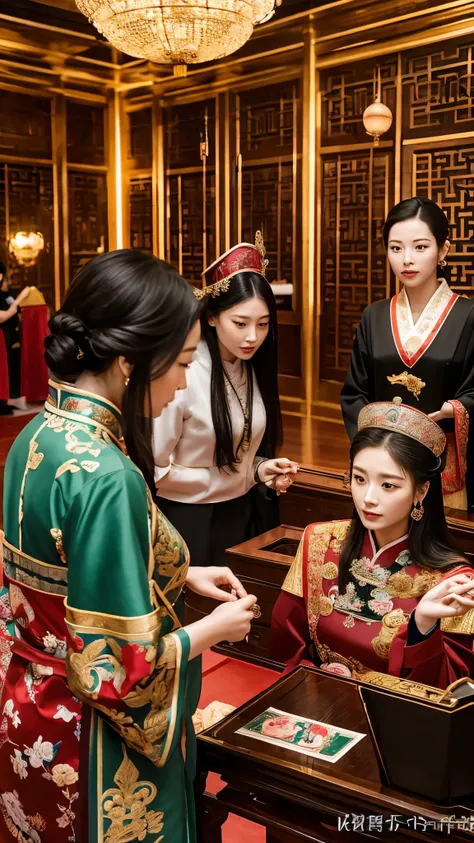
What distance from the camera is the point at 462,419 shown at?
9.94ft

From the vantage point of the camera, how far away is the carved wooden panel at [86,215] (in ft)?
28.3

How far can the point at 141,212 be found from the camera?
8.84 metres

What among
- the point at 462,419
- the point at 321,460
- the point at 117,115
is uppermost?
the point at 117,115

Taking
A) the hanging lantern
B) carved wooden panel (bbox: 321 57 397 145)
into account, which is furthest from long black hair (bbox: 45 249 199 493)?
carved wooden panel (bbox: 321 57 397 145)

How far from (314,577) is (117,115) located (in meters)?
7.57

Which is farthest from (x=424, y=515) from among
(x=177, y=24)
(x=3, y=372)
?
(x=3, y=372)

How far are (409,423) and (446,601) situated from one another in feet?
1.45

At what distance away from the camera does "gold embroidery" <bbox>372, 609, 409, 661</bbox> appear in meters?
2.03

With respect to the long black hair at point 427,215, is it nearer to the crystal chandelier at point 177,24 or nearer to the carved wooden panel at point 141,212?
the crystal chandelier at point 177,24

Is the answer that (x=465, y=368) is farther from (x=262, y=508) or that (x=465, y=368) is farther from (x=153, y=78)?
(x=153, y=78)

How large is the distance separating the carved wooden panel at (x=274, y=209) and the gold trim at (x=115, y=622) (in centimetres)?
634

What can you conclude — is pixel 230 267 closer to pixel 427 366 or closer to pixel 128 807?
pixel 427 366

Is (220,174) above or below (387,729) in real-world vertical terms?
above

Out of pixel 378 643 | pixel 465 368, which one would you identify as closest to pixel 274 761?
pixel 378 643
